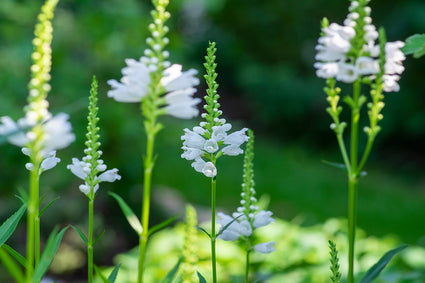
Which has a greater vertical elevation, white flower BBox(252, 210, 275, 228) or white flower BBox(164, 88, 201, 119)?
white flower BBox(164, 88, 201, 119)

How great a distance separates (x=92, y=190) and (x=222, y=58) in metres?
11.6

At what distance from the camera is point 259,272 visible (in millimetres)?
2229

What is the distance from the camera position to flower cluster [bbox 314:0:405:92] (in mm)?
676

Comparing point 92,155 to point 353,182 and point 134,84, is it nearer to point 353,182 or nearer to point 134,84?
point 134,84

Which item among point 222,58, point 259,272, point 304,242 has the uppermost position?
point 222,58

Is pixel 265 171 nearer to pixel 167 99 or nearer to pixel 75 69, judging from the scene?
pixel 75 69

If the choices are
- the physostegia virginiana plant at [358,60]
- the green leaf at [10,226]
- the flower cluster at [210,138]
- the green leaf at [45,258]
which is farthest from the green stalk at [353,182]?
the green leaf at [10,226]

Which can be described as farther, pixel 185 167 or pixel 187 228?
pixel 185 167

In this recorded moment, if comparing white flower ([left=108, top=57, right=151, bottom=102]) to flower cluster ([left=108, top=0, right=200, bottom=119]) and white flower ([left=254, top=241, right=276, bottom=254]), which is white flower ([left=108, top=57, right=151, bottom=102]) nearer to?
flower cluster ([left=108, top=0, right=200, bottom=119])

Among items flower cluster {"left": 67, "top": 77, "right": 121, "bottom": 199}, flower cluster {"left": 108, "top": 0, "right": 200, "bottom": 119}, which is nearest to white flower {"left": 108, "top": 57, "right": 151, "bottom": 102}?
flower cluster {"left": 108, "top": 0, "right": 200, "bottom": 119}

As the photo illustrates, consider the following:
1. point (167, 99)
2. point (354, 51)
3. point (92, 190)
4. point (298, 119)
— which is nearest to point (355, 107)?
point (354, 51)

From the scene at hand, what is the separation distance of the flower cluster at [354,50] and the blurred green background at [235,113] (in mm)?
379

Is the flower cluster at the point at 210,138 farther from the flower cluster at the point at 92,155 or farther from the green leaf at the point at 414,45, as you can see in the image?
the green leaf at the point at 414,45

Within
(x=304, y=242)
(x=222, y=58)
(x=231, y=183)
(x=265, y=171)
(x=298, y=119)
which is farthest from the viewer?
(x=222, y=58)
